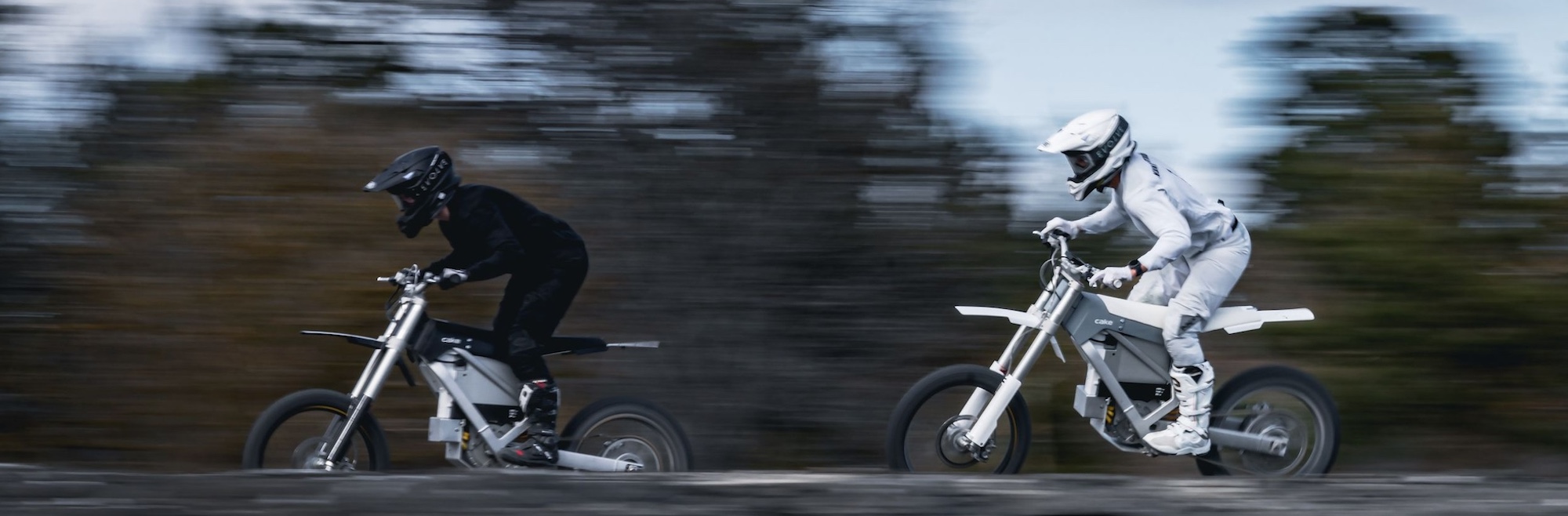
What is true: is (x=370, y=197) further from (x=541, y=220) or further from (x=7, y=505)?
(x=7, y=505)

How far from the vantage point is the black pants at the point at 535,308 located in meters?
6.14

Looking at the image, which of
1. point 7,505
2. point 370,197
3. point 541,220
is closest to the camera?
point 7,505

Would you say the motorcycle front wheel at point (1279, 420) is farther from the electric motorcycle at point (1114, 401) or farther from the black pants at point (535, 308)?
the black pants at point (535, 308)

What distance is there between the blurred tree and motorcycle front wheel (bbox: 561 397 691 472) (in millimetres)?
4400

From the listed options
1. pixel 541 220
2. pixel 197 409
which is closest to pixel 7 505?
pixel 541 220

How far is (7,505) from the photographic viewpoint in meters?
4.29

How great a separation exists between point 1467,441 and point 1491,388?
361mm

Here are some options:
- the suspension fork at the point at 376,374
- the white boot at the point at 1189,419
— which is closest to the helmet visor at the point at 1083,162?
the white boot at the point at 1189,419

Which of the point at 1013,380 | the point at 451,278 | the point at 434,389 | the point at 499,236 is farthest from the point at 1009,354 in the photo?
the point at 434,389

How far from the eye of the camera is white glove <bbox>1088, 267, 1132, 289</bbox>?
18.4 feet

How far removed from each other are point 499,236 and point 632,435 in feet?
3.66

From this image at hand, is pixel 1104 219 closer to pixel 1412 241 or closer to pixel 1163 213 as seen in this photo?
pixel 1163 213

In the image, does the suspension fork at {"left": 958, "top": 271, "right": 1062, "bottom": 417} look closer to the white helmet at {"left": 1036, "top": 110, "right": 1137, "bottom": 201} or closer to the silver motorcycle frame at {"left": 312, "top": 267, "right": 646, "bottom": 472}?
the white helmet at {"left": 1036, "top": 110, "right": 1137, "bottom": 201}

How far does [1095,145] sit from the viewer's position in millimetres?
5750
